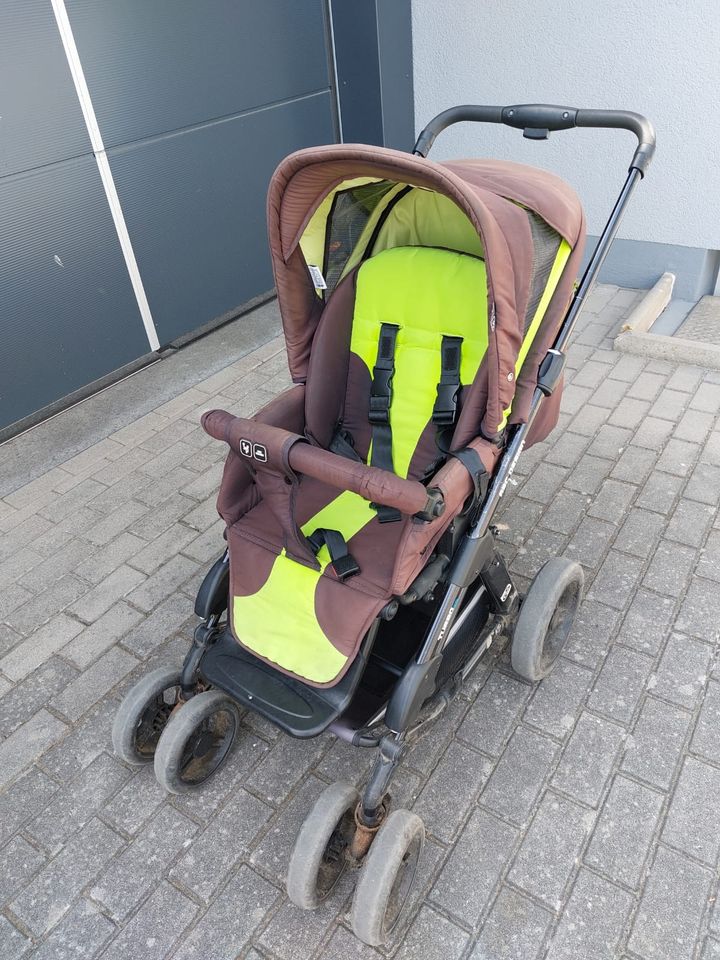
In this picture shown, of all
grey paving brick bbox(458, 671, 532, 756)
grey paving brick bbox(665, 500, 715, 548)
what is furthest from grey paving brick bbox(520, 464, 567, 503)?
grey paving brick bbox(458, 671, 532, 756)

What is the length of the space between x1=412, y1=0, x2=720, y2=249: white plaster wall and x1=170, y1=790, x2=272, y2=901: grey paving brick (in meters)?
5.35

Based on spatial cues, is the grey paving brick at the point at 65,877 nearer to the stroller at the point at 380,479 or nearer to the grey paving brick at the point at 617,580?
the stroller at the point at 380,479

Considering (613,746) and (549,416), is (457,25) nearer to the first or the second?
(549,416)

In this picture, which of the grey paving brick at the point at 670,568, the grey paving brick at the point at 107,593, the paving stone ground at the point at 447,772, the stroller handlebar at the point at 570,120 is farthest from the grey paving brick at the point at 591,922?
the stroller handlebar at the point at 570,120

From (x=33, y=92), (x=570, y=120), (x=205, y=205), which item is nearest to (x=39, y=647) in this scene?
(x=570, y=120)

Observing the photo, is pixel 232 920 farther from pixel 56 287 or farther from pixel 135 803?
pixel 56 287

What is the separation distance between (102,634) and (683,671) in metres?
2.65

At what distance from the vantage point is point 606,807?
8.27 ft

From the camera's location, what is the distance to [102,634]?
11.0 ft

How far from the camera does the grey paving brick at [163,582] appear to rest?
351cm

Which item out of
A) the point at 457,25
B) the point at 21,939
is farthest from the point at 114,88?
the point at 21,939

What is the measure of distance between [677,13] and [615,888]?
554 cm

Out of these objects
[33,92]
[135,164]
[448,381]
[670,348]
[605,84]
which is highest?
[33,92]

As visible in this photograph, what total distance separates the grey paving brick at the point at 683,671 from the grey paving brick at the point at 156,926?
1992mm
